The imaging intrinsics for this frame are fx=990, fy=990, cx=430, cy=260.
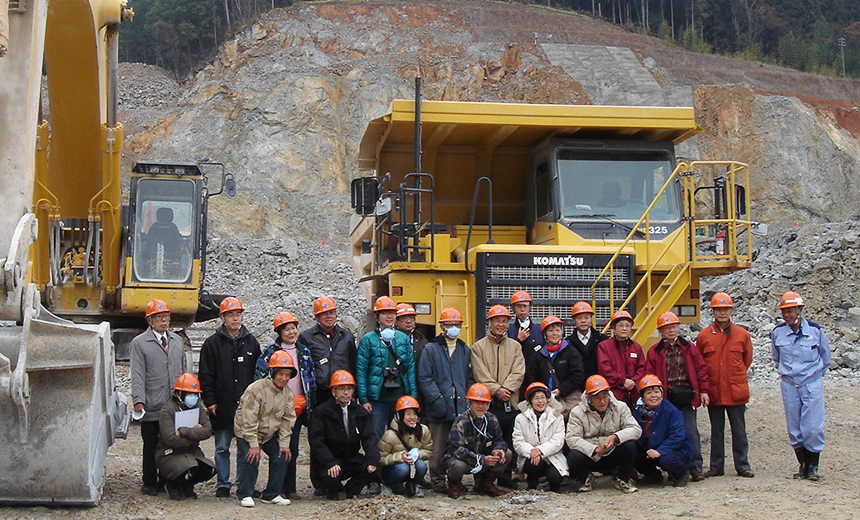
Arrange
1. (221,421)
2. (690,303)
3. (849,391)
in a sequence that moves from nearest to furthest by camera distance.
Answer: (221,421), (690,303), (849,391)

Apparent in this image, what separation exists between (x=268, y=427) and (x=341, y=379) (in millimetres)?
699

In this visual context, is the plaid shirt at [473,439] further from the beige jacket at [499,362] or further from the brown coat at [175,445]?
the brown coat at [175,445]

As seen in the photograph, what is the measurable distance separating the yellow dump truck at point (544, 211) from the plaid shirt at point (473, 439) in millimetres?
1698

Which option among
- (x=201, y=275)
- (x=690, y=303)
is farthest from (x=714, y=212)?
(x=201, y=275)

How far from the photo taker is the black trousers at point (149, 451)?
25.9ft

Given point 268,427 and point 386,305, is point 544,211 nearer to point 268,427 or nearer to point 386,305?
point 386,305

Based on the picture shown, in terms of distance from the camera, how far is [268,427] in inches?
309

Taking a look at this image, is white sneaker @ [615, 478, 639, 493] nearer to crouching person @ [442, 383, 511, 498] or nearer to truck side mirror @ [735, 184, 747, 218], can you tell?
crouching person @ [442, 383, 511, 498]

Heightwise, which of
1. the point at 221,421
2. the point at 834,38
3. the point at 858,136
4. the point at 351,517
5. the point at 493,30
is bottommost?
the point at 351,517

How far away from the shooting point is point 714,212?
33.7 ft

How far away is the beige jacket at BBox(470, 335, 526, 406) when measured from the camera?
859cm

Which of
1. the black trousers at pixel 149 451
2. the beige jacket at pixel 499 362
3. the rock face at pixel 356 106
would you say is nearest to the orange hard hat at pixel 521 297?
the beige jacket at pixel 499 362

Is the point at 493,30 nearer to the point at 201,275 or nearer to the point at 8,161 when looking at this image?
the point at 201,275

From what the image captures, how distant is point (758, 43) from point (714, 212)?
65.4 meters
